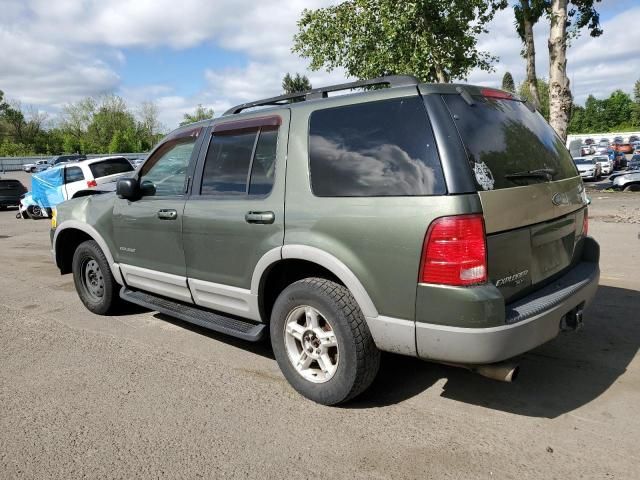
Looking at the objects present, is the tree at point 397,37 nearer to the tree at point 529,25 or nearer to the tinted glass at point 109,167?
the tree at point 529,25

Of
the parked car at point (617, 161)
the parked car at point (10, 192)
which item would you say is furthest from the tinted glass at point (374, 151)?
the parked car at point (617, 161)

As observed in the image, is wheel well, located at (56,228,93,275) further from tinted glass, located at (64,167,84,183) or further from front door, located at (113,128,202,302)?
tinted glass, located at (64,167,84,183)

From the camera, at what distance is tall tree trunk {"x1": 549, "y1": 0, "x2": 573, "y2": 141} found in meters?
15.0

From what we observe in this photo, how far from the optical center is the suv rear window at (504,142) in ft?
9.62

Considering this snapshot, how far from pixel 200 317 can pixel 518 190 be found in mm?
2535

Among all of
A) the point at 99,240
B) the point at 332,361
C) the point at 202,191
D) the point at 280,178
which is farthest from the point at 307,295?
the point at 99,240

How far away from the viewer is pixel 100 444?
3.01 metres

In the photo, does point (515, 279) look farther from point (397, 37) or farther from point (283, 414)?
point (397, 37)

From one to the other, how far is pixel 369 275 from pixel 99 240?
321 centimetres

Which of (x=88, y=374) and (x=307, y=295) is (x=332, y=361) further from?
(x=88, y=374)

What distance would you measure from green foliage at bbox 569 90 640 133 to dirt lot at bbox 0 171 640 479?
94.0 metres

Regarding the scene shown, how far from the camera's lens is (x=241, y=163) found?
3893 millimetres

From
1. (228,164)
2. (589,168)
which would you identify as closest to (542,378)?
(228,164)

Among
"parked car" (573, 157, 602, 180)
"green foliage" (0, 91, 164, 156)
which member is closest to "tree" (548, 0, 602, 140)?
"parked car" (573, 157, 602, 180)
